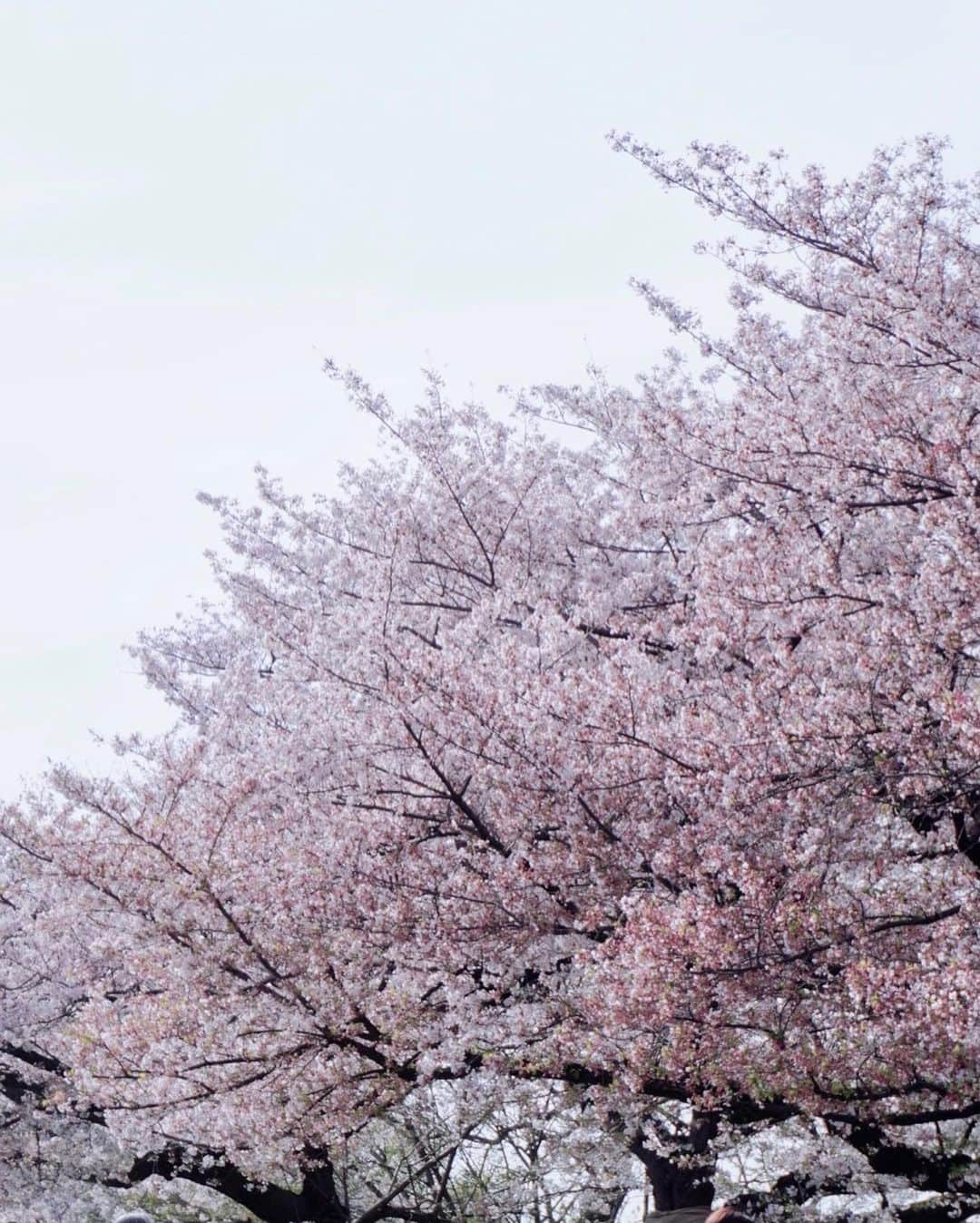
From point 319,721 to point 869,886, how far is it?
3.88 m

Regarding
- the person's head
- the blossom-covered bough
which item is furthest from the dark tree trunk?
the person's head

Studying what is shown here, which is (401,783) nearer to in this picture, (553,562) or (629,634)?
(629,634)

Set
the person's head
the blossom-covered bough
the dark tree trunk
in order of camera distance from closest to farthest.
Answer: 1. the person's head
2. the blossom-covered bough
3. the dark tree trunk

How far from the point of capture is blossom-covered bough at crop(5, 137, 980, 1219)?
659 cm

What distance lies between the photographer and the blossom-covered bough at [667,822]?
659 cm

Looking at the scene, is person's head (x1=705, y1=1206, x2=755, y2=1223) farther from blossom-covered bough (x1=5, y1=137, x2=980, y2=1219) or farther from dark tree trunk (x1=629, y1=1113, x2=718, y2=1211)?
dark tree trunk (x1=629, y1=1113, x2=718, y2=1211)

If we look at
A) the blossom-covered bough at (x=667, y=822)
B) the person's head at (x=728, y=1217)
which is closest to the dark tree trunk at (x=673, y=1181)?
the blossom-covered bough at (x=667, y=822)

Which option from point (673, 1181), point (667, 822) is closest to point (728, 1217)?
point (667, 822)

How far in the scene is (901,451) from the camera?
7.19m

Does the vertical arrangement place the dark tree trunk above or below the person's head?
above

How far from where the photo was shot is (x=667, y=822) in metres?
7.75

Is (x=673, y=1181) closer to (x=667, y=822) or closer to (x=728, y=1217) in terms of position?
(x=667, y=822)

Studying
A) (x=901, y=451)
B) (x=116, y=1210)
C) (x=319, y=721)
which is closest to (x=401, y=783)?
(x=319, y=721)

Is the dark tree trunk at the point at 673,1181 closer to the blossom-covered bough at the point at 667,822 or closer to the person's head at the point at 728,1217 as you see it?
the blossom-covered bough at the point at 667,822
